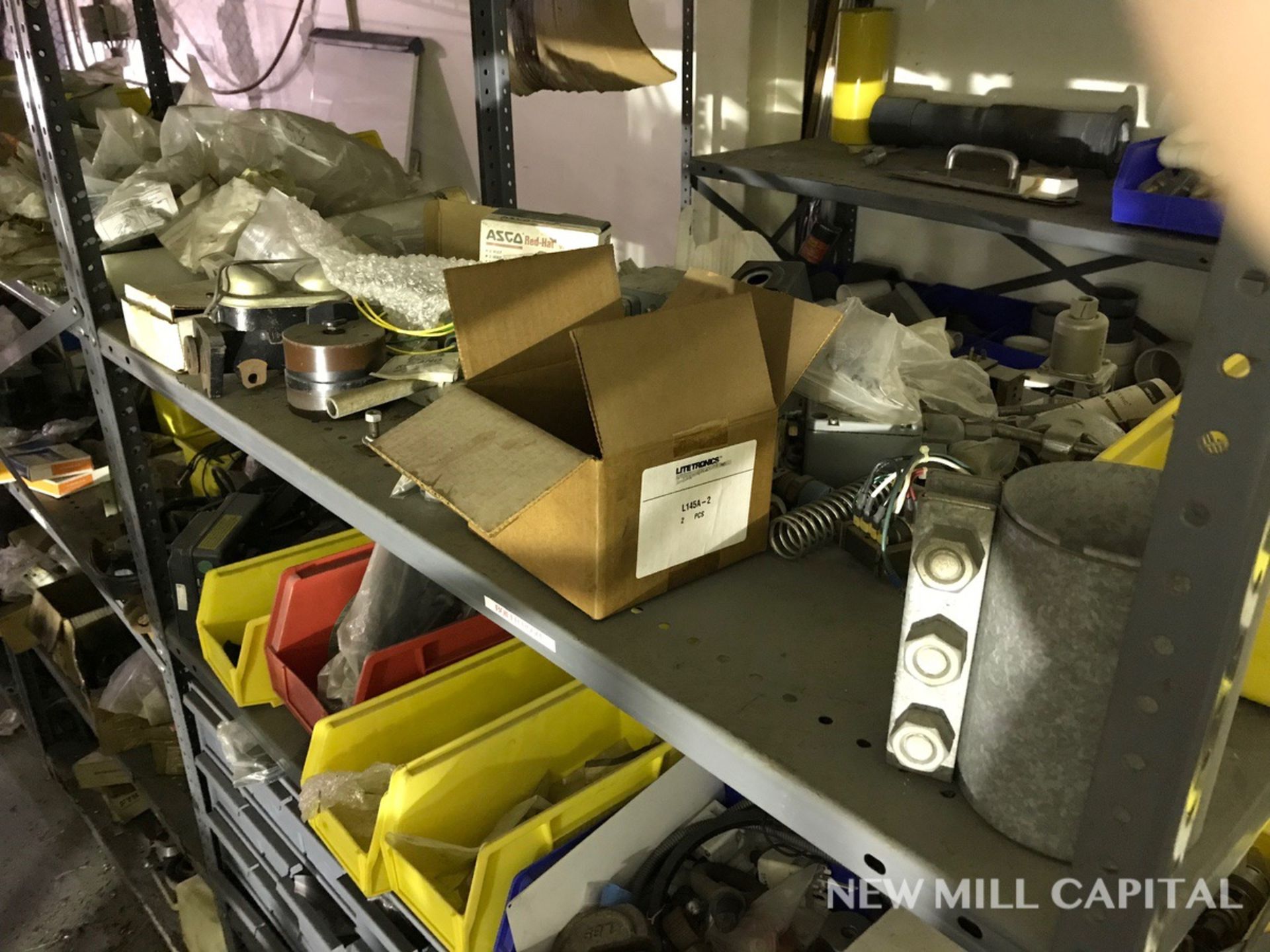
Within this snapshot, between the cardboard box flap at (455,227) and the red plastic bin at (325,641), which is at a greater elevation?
the cardboard box flap at (455,227)

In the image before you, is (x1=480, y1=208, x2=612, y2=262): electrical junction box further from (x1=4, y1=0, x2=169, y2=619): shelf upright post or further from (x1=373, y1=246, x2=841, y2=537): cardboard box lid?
(x1=4, y1=0, x2=169, y2=619): shelf upright post

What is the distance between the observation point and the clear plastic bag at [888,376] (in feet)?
3.18

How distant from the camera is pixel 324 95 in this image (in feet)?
13.2

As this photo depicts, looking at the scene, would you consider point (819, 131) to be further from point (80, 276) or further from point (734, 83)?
point (80, 276)

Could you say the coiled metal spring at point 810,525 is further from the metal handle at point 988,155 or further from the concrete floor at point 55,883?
the concrete floor at point 55,883

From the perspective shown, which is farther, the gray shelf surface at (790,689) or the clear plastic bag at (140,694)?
the clear plastic bag at (140,694)

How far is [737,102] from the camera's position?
2854mm

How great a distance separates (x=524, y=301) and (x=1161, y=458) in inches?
22.0

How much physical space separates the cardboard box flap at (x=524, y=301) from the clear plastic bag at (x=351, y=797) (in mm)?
489

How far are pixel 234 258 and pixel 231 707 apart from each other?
0.65 m

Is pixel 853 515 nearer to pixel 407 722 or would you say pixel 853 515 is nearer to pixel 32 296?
pixel 407 722

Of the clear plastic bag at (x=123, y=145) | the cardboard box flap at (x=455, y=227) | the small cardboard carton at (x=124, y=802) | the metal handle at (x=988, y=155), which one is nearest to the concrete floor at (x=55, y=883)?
the small cardboard carton at (x=124, y=802)

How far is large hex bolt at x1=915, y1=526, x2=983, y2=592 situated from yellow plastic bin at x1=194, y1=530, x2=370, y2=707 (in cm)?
102

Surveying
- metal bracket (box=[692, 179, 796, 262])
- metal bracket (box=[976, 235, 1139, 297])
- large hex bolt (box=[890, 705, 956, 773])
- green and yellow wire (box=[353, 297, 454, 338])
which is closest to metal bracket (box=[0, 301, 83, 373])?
green and yellow wire (box=[353, 297, 454, 338])
